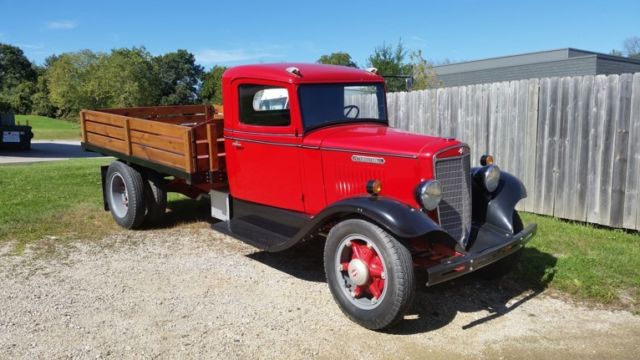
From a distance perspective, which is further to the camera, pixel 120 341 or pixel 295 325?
pixel 295 325

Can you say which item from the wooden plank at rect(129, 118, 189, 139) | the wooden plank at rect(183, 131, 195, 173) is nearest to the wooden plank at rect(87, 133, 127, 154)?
the wooden plank at rect(129, 118, 189, 139)

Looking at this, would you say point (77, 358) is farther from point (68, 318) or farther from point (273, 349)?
point (273, 349)

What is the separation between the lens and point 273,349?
3.53m

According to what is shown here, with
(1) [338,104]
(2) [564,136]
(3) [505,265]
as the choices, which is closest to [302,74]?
(1) [338,104]

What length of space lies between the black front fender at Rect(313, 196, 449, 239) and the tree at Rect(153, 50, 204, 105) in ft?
170

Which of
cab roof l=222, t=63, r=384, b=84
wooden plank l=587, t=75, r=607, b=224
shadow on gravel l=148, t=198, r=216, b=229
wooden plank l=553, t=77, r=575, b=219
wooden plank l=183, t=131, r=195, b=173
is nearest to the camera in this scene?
cab roof l=222, t=63, r=384, b=84

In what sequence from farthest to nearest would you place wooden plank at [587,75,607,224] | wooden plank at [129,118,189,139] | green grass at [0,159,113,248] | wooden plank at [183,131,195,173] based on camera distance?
green grass at [0,159,113,248], wooden plank at [587,75,607,224], wooden plank at [129,118,189,139], wooden plank at [183,131,195,173]

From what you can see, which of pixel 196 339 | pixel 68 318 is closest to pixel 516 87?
pixel 196 339

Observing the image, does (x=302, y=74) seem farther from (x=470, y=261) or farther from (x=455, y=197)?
(x=470, y=261)

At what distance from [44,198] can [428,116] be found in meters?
6.48

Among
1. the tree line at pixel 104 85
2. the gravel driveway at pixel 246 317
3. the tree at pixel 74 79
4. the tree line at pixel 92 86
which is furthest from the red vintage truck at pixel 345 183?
the tree at pixel 74 79

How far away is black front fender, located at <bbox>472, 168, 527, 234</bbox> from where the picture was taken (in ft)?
15.0

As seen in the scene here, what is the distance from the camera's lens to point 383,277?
12.1 feet

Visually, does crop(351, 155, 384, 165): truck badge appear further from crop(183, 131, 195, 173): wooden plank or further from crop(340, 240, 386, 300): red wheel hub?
crop(183, 131, 195, 173): wooden plank
